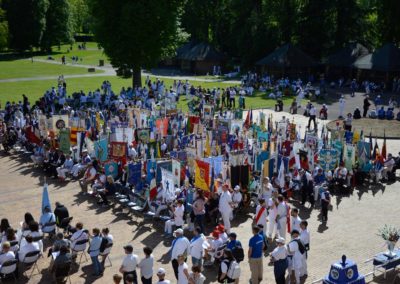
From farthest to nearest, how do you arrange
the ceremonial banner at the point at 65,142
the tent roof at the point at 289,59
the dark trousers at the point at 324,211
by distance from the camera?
1. the tent roof at the point at 289,59
2. the ceremonial banner at the point at 65,142
3. the dark trousers at the point at 324,211

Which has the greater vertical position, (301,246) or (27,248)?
(301,246)

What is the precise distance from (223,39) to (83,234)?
62.2 meters

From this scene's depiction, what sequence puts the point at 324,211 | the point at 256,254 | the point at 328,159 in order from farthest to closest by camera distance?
the point at 328,159
the point at 324,211
the point at 256,254

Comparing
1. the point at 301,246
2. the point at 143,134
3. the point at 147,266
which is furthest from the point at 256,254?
the point at 143,134

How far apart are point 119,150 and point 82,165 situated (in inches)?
80.1

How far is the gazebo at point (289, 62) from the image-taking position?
53825 millimetres

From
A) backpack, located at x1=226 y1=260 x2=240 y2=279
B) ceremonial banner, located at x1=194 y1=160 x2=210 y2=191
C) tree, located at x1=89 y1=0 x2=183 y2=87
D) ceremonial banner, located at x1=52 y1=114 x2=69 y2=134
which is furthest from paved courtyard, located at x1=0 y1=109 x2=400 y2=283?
tree, located at x1=89 y1=0 x2=183 y2=87

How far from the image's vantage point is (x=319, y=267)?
14.3 meters

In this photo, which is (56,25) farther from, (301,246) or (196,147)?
(301,246)

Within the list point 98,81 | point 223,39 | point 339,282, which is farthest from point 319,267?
→ point 223,39

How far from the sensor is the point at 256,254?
41.5 feet

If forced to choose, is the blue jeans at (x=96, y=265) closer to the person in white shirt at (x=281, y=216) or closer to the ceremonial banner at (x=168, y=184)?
the ceremonial banner at (x=168, y=184)

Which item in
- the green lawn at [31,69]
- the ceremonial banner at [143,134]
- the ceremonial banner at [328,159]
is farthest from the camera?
the green lawn at [31,69]

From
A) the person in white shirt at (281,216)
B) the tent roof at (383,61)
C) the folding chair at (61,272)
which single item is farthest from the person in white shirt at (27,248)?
the tent roof at (383,61)
